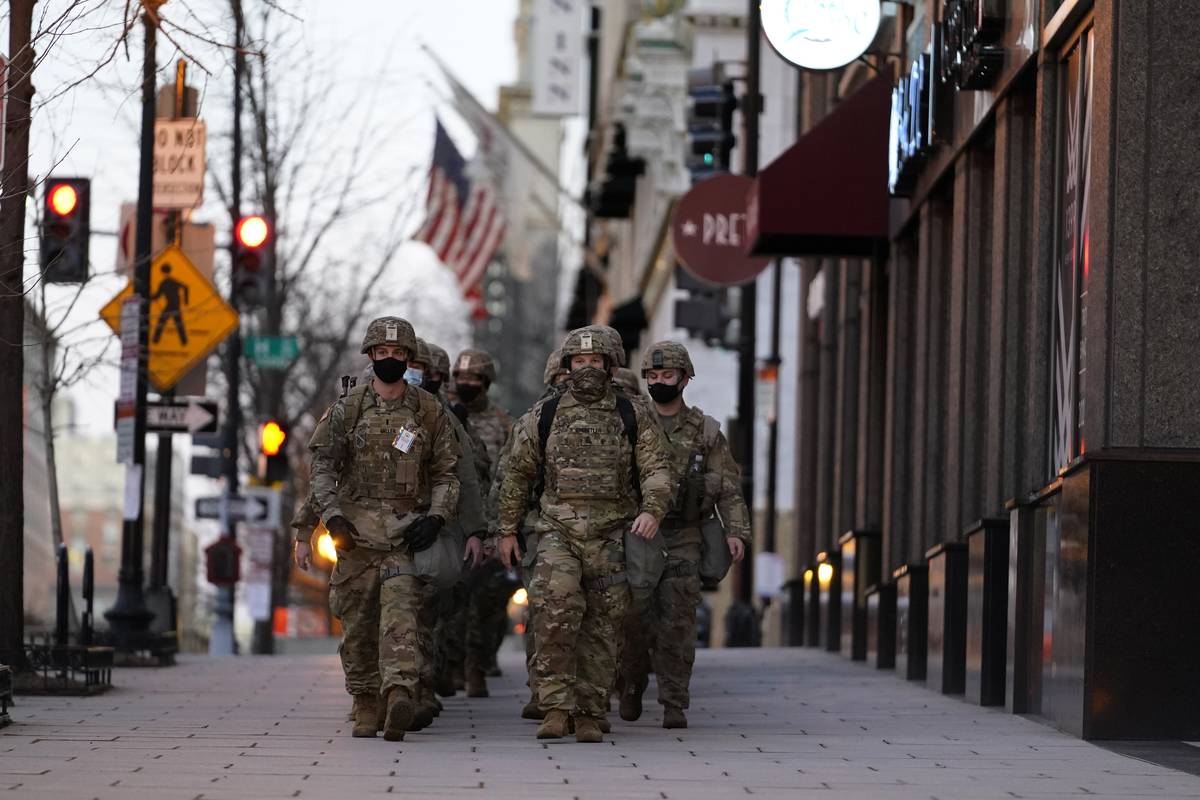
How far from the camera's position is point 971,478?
17750 mm

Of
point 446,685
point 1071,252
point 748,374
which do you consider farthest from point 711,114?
point 1071,252

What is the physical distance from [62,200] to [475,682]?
6.26m

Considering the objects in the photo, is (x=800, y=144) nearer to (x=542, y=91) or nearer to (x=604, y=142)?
(x=604, y=142)

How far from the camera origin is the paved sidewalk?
10.2m

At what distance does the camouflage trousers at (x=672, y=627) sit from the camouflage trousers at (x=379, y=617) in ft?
5.12

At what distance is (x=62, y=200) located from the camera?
20.5 meters

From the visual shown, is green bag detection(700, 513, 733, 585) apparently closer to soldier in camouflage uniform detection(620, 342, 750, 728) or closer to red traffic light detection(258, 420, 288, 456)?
soldier in camouflage uniform detection(620, 342, 750, 728)

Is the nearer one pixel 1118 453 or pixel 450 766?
pixel 450 766

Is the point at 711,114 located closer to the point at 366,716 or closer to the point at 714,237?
the point at 714,237

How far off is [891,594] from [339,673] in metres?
4.71

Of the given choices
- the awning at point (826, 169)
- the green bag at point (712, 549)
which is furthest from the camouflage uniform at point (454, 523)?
the awning at point (826, 169)

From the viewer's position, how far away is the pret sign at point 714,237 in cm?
2714

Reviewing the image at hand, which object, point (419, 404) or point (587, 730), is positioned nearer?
point (587, 730)

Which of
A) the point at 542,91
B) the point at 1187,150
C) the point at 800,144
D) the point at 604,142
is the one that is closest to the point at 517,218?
the point at 542,91
